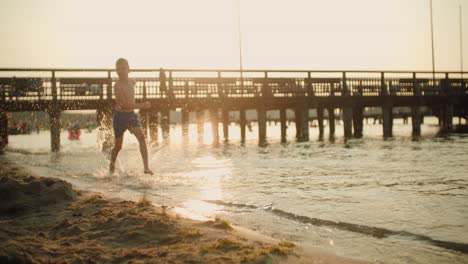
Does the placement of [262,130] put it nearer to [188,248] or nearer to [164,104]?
[164,104]

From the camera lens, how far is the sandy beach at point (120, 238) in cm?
254

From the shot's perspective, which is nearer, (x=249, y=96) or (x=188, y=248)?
(x=188, y=248)

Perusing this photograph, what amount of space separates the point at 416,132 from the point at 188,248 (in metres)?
25.2

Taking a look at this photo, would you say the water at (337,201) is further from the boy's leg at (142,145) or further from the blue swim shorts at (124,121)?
the blue swim shorts at (124,121)

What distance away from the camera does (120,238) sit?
9.82ft

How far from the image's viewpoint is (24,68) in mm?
15742

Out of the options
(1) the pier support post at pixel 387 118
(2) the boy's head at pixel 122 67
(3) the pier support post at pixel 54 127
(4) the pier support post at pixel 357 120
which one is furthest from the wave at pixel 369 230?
(4) the pier support post at pixel 357 120

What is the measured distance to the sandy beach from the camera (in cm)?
254

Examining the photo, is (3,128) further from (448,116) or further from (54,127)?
(448,116)

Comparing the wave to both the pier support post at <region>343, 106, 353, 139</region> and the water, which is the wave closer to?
the water

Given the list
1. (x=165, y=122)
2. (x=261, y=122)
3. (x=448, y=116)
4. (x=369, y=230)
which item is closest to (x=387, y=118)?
(x=448, y=116)

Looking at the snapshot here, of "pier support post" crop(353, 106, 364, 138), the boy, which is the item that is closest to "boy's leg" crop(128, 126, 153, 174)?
the boy

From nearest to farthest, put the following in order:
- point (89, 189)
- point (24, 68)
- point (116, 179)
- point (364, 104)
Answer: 1. point (89, 189)
2. point (116, 179)
3. point (24, 68)
4. point (364, 104)

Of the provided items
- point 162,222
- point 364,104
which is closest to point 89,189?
point 162,222
